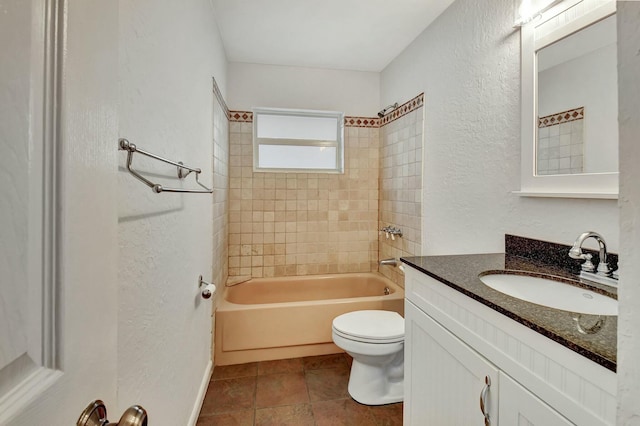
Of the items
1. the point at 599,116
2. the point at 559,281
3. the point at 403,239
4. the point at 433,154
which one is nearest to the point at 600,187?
the point at 599,116

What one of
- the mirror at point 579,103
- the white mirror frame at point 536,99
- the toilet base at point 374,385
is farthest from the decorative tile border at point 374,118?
the toilet base at point 374,385

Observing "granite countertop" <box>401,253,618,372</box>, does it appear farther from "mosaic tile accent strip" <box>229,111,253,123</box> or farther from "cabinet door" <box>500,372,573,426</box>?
"mosaic tile accent strip" <box>229,111,253,123</box>

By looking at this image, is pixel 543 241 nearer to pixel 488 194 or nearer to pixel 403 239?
pixel 488 194

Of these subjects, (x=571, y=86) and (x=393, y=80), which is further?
(x=393, y=80)

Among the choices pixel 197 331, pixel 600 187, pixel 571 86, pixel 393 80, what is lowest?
pixel 197 331

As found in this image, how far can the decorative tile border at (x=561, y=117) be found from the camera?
1196 millimetres

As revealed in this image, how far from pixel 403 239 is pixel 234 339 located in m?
1.56

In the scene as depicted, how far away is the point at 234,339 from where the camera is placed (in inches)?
88.9

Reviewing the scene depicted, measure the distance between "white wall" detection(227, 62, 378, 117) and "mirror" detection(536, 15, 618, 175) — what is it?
1.84m

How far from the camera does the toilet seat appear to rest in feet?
5.80

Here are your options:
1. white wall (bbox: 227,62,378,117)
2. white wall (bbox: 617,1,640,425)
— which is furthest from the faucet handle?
white wall (bbox: 227,62,378,117)

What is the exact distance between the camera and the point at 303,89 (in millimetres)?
2930

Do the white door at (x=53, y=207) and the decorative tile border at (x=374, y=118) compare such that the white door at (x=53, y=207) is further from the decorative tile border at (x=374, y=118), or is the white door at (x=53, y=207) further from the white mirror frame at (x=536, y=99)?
the decorative tile border at (x=374, y=118)

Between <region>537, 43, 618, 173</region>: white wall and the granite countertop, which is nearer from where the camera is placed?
the granite countertop
